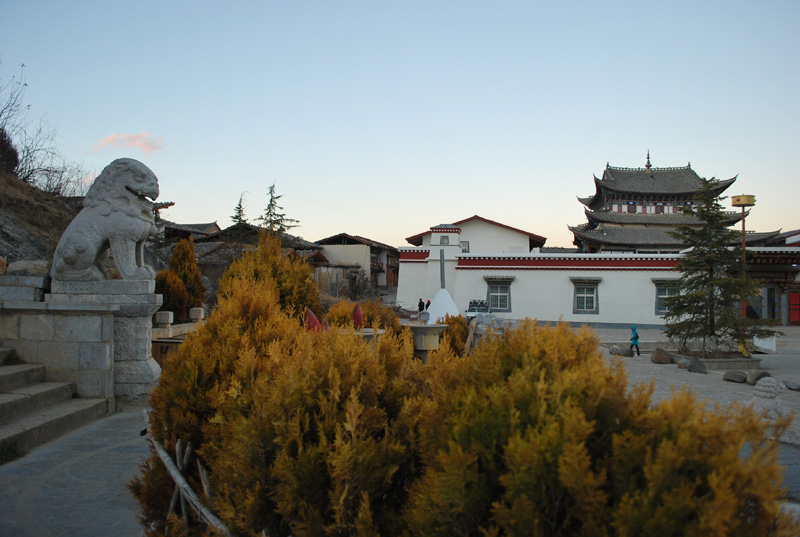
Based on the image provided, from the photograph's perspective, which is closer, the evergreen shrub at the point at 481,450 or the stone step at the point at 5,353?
the evergreen shrub at the point at 481,450

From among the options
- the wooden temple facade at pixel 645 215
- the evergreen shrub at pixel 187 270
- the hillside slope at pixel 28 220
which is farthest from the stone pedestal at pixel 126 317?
the wooden temple facade at pixel 645 215

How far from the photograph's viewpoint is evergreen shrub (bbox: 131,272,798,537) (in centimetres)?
129

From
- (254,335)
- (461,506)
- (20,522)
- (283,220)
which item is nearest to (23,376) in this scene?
(20,522)

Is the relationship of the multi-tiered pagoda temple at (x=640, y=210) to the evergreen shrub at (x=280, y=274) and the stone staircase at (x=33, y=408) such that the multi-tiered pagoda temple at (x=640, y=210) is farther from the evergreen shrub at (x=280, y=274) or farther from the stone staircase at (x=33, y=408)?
the stone staircase at (x=33, y=408)

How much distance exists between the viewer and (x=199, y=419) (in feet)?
10.2

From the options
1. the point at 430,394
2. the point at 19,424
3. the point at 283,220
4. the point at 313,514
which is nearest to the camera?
the point at 313,514

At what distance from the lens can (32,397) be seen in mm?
5258

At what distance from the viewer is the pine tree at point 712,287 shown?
16.0 m

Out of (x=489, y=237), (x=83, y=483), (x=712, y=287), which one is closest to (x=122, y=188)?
(x=83, y=483)

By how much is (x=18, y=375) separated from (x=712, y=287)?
59.1 feet

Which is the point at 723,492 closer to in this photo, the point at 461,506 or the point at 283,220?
the point at 461,506

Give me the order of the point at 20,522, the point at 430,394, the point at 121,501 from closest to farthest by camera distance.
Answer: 1. the point at 430,394
2. the point at 20,522
3. the point at 121,501

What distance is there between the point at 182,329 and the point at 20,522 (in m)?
6.47

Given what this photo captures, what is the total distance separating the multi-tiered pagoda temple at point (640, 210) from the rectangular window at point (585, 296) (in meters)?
5.94
